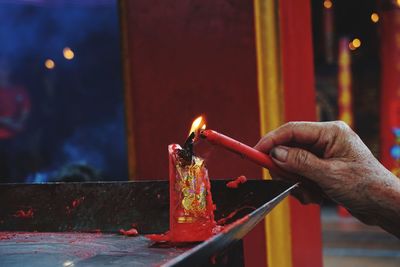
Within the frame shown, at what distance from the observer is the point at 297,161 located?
1714 millimetres

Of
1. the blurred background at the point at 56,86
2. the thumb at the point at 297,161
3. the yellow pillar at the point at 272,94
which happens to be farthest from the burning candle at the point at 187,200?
the blurred background at the point at 56,86

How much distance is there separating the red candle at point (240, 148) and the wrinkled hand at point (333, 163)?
0.03 metres

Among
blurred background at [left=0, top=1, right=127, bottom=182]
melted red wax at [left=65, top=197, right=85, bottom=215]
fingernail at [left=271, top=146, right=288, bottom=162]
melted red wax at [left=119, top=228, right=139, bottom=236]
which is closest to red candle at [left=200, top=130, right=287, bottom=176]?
fingernail at [left=271, top=146, right=288, bottom=162]

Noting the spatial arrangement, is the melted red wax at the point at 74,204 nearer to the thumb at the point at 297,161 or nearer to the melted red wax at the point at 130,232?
the melted red wax at the point at 130,232

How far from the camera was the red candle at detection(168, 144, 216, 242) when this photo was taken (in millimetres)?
1482

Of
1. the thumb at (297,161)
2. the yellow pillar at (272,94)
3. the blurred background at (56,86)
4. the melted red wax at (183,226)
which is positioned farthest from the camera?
the blurred background at (56,86)

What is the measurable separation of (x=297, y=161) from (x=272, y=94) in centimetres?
119

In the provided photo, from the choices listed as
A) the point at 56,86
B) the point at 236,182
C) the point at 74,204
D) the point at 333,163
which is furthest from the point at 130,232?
the point at 56,86

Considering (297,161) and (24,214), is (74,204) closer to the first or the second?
(24,214)

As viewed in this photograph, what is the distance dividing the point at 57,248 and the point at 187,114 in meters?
1.57

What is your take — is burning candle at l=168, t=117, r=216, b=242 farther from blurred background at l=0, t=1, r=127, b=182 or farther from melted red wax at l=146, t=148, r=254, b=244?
blurred background at l=0, t=1, r=127, b=182

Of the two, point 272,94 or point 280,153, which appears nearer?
point 280,153

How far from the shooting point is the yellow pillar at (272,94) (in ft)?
9.30

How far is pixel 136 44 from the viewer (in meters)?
3.15
